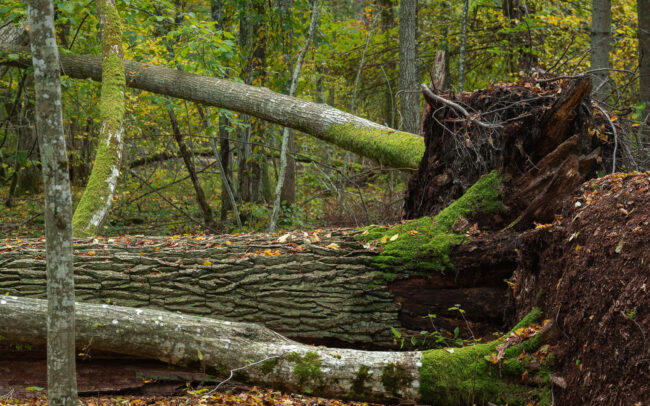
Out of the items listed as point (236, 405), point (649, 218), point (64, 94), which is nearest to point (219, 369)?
point (236, 405)

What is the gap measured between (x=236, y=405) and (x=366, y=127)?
3.89 metres

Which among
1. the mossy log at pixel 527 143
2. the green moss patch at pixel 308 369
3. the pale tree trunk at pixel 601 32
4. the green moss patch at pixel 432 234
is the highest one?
the pale tree trunk at pixel 601 32

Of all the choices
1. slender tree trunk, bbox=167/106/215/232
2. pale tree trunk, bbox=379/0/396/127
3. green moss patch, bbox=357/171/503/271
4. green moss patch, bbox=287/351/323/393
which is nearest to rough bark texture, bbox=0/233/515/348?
green moss patch, bbox=357/171/503/271

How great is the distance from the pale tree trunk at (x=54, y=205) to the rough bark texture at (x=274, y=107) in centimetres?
425

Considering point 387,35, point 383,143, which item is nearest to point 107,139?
point 383,143

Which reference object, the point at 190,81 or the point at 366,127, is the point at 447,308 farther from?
the point at 190,81

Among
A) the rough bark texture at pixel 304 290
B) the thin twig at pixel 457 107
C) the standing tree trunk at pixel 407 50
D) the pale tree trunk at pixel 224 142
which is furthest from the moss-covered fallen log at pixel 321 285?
the standing tree trunk at pixel 407 50

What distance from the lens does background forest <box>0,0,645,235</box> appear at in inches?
339

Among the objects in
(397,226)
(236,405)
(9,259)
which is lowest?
(236,405)

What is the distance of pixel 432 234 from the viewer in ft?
15.3

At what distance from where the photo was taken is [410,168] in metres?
6.27

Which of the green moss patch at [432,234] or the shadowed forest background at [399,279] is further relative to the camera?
the green moss patch at [432,234]

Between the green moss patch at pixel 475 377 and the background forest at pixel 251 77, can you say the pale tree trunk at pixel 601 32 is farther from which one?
the green moss patch at pixel 475 377

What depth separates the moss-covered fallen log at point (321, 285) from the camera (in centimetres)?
439
